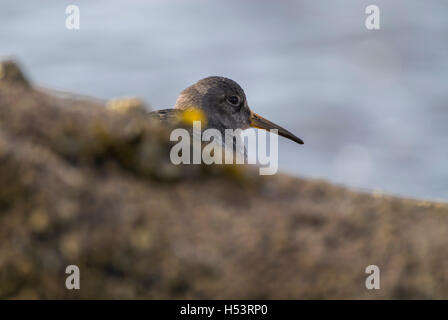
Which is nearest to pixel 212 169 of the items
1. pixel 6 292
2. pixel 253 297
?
pixel 253 297

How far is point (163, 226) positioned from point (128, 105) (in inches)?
47.9

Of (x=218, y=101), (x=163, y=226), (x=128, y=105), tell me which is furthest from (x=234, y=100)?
(x=163, y=226)

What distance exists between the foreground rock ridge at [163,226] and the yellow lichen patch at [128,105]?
245 mm

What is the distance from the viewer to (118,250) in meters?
3.37

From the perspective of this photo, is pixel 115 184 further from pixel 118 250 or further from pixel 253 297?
pixel 253 297

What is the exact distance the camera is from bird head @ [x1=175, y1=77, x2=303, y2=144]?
28.5 ft

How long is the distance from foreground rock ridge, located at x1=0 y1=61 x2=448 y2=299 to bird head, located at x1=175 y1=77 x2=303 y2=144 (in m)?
4.59

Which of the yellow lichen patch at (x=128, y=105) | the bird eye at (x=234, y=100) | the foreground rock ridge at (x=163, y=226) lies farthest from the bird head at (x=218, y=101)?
the foreground rock ridge at (x=163, y=226)

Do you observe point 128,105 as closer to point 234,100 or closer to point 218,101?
point 218,101

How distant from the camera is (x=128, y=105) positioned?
4.38m

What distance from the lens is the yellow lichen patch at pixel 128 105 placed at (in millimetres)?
4328

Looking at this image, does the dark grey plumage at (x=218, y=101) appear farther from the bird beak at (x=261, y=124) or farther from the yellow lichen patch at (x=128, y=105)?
the yellow lichen patch at (x=128, y=105)

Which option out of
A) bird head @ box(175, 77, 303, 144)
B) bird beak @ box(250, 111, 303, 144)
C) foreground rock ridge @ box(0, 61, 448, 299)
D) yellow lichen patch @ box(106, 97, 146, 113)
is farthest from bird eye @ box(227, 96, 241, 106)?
foreground rock ridge @ box(0, 61, 448, 299)

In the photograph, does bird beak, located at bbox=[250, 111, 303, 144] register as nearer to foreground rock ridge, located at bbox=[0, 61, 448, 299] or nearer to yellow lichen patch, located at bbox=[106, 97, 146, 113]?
yellow lichen patch, located at bbox=[106, 97, 146, 113]
